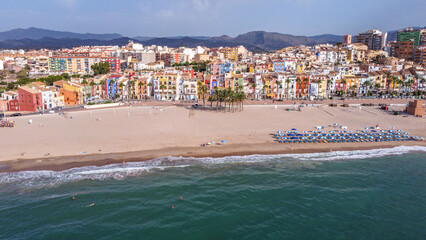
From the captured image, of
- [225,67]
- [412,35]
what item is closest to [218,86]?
[225,67]

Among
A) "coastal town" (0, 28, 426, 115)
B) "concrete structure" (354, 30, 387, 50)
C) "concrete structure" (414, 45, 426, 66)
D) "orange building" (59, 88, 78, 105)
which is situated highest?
"concrete structure" (354, 30, 387, 50)

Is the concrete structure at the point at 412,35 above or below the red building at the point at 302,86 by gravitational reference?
above

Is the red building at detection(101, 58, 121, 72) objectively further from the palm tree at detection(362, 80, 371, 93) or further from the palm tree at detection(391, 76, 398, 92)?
the palm tree at detection(391, 76, 398, 92)

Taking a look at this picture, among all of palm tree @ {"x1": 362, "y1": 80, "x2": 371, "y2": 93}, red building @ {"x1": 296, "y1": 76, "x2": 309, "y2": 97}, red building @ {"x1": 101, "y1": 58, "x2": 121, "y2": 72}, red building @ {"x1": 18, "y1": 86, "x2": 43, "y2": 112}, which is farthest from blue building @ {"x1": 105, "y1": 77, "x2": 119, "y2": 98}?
palm tree @ {"x1": 362, "y1": 80, "x2": 371, "y2": 93}

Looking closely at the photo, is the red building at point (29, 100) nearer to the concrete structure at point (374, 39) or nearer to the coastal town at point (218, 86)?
the coastal town at point (218, 86)

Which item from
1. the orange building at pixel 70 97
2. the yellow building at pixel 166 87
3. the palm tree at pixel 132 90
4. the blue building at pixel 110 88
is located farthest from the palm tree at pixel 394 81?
the orange building at pixel 70 97

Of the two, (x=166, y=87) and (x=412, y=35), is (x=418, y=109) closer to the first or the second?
(x=166, y=87)

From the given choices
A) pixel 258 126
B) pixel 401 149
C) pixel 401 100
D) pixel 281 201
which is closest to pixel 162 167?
pixel 281 201
